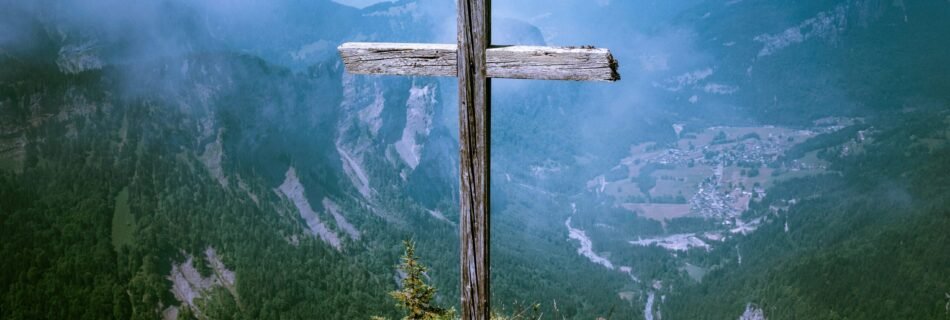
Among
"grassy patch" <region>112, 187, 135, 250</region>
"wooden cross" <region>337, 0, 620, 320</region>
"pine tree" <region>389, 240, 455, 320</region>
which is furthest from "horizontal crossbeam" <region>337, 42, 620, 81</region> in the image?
"grassy patch" <region>112, 187, 135, 250</region>

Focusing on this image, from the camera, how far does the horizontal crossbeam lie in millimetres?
5125

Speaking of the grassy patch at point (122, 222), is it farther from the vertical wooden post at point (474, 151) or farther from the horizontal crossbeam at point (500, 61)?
the vertical wooden post at point (474, 151)

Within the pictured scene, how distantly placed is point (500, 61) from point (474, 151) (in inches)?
35.8

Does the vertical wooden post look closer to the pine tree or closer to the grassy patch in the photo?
the pine tree

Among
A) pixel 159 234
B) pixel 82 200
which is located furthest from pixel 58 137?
pixel 159 234

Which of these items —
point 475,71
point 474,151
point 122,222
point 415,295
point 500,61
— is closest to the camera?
point 500,61

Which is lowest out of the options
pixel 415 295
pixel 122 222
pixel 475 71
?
pixel 122 222

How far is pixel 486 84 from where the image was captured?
18.4ft

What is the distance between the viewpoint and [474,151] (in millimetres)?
5777

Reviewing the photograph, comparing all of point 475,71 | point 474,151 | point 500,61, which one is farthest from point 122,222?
point 500,61

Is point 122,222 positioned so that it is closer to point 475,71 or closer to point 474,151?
point 474,151

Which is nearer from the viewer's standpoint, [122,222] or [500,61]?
[500,61]

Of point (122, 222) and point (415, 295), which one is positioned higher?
point (415, 295)

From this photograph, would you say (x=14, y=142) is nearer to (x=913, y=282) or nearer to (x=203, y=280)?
(x=203, y=280)
